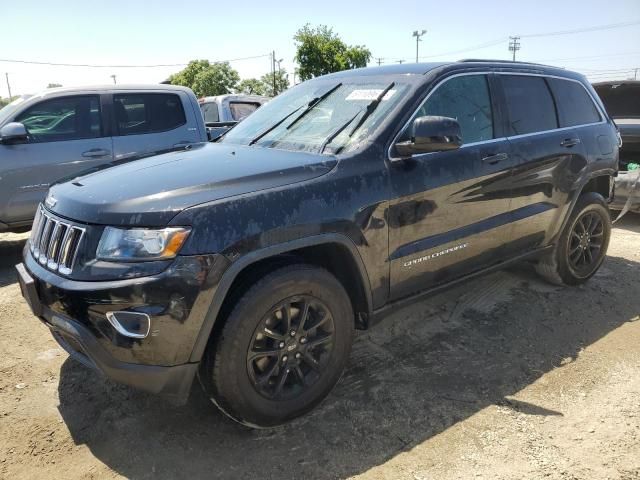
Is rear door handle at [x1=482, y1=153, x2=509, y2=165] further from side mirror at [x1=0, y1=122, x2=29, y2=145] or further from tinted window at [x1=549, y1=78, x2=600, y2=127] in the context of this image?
side mirror at [x1=0, y1=122, x2=29, y2=145]

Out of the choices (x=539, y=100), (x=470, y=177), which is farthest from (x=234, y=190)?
(x=539, y=100)

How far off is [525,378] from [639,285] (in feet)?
7.53

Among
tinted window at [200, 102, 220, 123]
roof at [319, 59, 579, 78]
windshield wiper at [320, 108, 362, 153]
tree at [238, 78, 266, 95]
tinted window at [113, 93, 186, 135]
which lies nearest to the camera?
windshield wiper at [320, 108, 362, 153]

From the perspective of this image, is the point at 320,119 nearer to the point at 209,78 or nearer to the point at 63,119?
the point at 63,119

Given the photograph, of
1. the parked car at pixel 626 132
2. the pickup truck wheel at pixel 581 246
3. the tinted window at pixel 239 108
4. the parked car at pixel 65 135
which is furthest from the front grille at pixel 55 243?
the tinted window at pixel 239 108

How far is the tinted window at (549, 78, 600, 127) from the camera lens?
165 inches

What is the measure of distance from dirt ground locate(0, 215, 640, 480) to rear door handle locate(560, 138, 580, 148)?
53.3 inches

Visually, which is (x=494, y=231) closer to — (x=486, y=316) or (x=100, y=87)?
(x=486, y=316)

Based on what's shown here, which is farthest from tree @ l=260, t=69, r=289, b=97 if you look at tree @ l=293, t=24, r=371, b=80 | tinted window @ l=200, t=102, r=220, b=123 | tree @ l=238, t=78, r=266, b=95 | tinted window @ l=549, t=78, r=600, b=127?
tinted window @ l=549, t=78, r=600, b=127

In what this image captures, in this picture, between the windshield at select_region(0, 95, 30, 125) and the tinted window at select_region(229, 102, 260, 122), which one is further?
the tinted window at select_region(229, 102, 260, 122)

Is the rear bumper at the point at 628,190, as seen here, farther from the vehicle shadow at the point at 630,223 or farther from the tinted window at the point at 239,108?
the tinted window at the point at 239,108

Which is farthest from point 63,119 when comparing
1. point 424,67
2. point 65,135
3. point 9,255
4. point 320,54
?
point 320,54

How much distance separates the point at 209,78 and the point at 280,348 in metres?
41.8

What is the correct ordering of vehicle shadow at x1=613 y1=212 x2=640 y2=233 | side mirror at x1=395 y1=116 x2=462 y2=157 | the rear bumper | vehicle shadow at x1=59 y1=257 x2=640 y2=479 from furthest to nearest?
vehicle shadow at x1=613 y1=212 x2=640 y2=233, the rear bumper, side mirror at x1=395 y1=116 x2=462 y2=157, vehicle shadow at x1=59 y1=257 x2=640 y2=479
